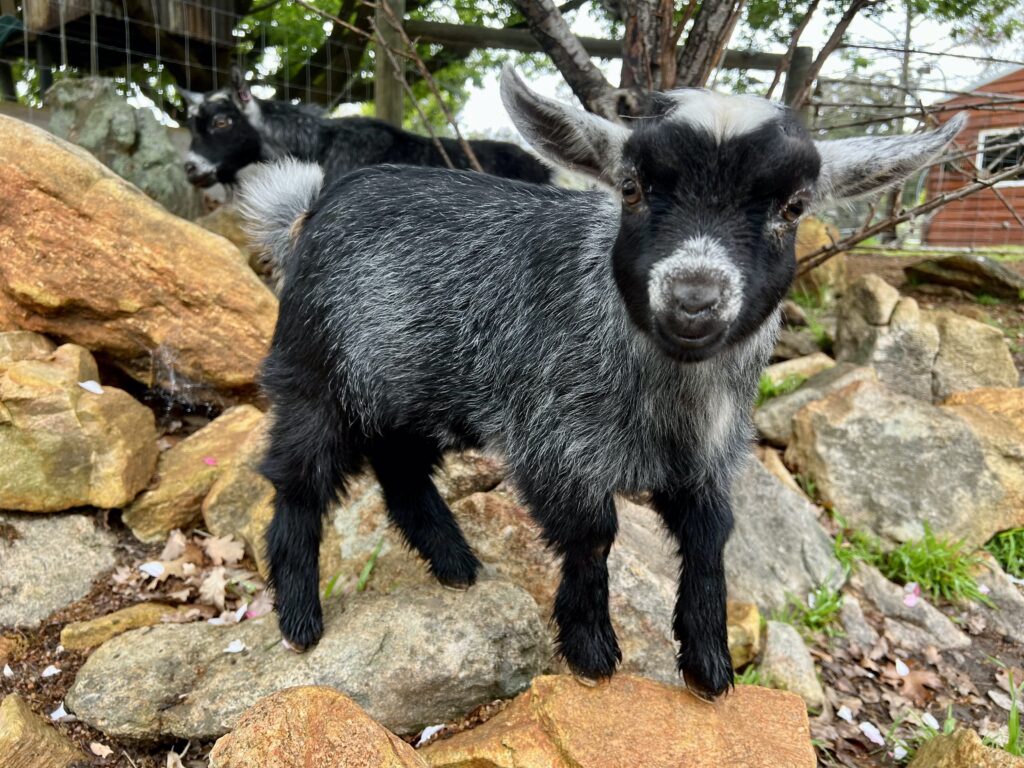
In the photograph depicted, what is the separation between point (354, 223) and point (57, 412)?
169 cm

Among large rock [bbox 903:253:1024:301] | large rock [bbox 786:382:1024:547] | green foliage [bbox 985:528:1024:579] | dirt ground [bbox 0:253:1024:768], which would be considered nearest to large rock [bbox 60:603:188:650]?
Answer: dirt ground [bbox 0:253:1024:768]

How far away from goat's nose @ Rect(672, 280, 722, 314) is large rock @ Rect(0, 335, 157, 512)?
9.27ft

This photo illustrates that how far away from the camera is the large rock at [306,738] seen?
79.8 inches

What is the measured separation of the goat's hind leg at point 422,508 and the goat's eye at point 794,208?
64.9 inches

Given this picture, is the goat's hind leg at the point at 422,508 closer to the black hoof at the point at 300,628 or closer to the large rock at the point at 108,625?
the black hoof at the point at 300,628

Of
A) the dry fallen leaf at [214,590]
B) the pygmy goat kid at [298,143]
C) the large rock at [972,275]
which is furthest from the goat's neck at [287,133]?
the large rock at [972,275]

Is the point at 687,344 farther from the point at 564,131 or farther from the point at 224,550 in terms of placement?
the point at 224,550

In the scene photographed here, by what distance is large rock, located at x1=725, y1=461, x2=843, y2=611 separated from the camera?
3895 mm

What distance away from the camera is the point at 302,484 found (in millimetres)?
3045

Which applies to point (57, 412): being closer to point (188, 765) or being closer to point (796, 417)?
point (188, 765)

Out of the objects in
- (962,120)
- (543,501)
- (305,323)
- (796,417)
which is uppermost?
(962,120)

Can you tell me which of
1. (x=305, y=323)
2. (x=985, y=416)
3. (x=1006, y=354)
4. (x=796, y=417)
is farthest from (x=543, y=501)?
(x=1006, y=354)

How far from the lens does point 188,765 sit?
107 inches

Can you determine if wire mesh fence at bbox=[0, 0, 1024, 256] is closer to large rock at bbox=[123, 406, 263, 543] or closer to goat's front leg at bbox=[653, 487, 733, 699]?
large rock at bbox=[123, 406, 263, 543]
